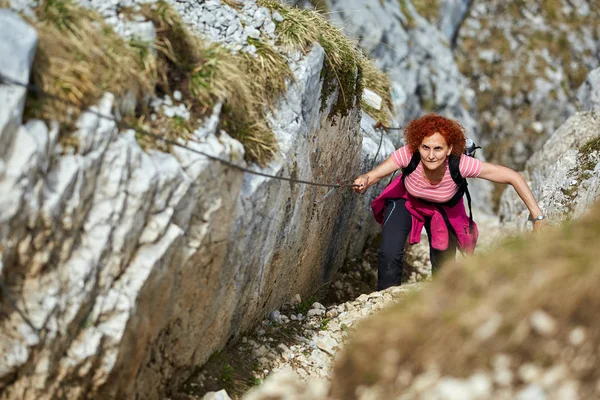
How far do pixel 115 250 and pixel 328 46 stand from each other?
14.8 feet

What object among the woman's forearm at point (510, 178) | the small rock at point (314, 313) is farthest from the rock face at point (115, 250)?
the woman's forearm at point (510, 178)

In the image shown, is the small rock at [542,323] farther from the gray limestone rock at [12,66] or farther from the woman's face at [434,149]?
the woman's face at [434,149]

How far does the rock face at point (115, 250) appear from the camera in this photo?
4625mm

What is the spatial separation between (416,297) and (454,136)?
Answer: 425 centimetres

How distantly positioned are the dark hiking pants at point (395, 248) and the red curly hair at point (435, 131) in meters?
0.95

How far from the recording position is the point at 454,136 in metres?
8.32

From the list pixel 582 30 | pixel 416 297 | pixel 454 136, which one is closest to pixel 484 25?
pixel 582 30

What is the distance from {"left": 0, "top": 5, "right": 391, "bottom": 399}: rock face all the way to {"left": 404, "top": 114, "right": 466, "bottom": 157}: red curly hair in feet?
6.79

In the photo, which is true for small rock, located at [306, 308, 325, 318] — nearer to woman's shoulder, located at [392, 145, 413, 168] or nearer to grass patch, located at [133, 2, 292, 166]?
woman's shoulder, located at [392, 145, 413, 168]

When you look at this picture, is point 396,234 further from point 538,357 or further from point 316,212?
point 538,357

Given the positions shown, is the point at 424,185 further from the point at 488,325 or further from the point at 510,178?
the point at 488,325

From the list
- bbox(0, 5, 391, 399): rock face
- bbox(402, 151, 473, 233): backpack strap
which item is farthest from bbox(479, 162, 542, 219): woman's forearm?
bbox(0, 5, 391, 399): rock face

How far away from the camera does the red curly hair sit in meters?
8.24

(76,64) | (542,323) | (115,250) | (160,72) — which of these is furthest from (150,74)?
(542,323)
